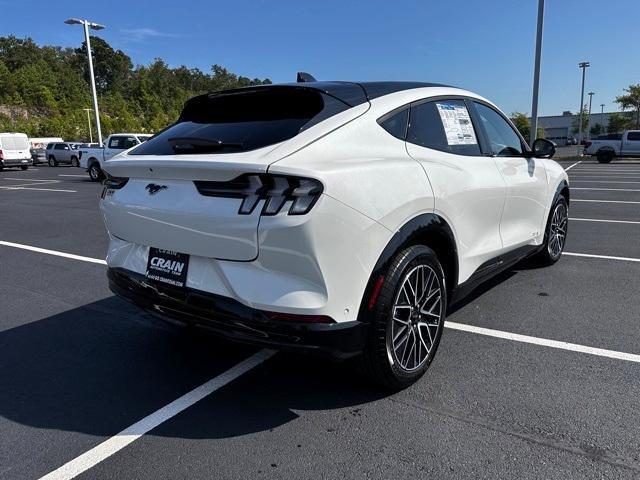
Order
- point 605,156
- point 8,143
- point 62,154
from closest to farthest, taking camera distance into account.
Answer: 1. point 8,143
2. point 605,156
3. point 62,154

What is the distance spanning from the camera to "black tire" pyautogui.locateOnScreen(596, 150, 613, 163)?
27998mm

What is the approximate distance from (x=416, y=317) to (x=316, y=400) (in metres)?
0.75

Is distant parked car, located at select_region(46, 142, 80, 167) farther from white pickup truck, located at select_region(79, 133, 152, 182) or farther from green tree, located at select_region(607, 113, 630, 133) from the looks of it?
green tree, located at select_region(607, 113, 630, 133)

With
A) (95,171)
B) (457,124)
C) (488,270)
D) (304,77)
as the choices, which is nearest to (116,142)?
(95,171)

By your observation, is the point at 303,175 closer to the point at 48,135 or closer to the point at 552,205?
the point at 552,205

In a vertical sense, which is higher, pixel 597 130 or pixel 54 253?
pixel 597 130

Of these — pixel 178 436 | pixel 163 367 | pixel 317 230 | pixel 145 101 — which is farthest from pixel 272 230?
pixel 145 101

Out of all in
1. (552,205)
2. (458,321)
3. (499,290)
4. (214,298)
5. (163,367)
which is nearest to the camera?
(214,298)

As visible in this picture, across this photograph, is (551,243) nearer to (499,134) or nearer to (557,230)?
(557,230)

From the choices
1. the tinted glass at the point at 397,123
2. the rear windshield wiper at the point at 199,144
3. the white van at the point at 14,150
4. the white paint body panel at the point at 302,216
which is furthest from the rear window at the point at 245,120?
the white van at the point at 14,150

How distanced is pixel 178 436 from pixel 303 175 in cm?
144

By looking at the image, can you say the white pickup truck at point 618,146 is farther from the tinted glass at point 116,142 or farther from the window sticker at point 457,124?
the window sticker at point 457,124

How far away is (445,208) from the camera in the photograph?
9.87ft

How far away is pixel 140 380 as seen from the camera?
3.02 meters
